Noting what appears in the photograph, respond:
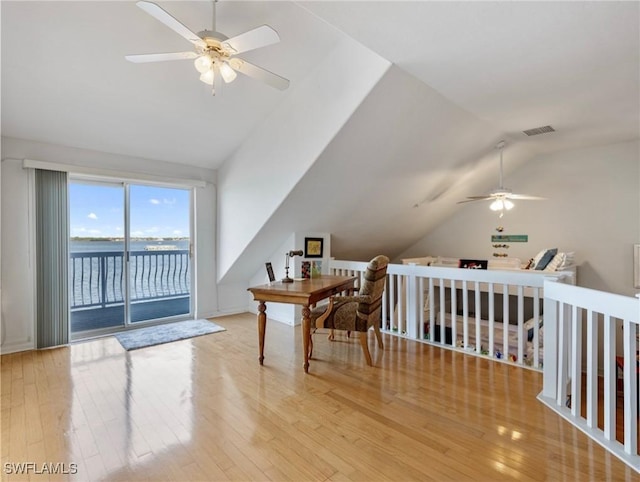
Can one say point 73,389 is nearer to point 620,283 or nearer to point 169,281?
point 169,281

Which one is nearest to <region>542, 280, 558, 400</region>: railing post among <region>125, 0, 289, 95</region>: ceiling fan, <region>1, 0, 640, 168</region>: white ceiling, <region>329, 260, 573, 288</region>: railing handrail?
<region>329, 260, 573, 288</region>: railing handrail

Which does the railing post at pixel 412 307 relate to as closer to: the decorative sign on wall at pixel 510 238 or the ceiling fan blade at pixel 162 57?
the ceiling fan blade at pixel 162 57

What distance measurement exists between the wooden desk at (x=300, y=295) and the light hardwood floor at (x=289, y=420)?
328mm

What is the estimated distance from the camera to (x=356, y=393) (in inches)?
95.3

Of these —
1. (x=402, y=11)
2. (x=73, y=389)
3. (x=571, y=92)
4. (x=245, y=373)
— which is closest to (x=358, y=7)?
(x=402, y=11)

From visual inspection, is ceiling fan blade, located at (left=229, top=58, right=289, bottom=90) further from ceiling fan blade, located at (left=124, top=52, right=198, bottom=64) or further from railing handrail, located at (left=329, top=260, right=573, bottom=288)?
railing handrail, located at (left=329, top=260, right=573, bottom=288)

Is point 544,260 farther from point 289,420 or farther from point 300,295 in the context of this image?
point 289,420

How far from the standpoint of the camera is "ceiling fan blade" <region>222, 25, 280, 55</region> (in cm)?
173

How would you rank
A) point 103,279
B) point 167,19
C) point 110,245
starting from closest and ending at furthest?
1. point 167,19
2. point 110,245
3. point 103,279

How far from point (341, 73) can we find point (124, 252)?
11.9ft

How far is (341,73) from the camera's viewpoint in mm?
2875

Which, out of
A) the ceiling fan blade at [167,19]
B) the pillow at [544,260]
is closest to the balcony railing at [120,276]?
the ceiling fan blade at [167,19]

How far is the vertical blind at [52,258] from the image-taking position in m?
3.42

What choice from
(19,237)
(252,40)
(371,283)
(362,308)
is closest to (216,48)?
(252,40)
